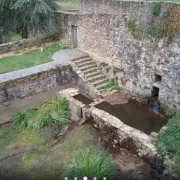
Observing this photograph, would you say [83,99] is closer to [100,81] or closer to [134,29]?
[100,81]

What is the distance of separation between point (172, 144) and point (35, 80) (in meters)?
6.93

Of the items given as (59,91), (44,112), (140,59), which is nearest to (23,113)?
(44,112)

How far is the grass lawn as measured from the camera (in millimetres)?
13723

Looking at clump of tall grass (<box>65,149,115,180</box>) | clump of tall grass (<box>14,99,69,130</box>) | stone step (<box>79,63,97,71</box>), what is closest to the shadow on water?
clump of tall grass (<box>14,99,69,130</box>)

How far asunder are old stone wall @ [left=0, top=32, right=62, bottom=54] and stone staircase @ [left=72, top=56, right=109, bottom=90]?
121 inches

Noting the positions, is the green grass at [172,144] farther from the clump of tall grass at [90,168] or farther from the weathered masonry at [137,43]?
the weathered masonry at [137,43]

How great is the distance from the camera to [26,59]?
1466 centimetres

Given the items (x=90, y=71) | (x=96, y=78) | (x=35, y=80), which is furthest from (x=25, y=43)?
(x=96, y=78)

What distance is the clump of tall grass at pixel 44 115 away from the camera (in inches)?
454

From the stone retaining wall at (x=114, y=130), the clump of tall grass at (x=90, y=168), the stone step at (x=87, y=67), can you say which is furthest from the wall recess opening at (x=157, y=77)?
the clump of tall grass at (x=90, y=168)

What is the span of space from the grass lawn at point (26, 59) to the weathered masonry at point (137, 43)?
82.3 inches

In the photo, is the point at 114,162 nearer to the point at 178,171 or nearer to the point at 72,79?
the point at 178,171

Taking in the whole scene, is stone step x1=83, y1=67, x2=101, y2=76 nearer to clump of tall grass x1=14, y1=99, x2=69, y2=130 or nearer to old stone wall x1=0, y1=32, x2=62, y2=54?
clump of tall grass x1=14, y1=99, x2=69, y2=130

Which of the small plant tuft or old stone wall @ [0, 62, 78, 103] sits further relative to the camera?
old stone wall @ [0, 62, 78, 103]
